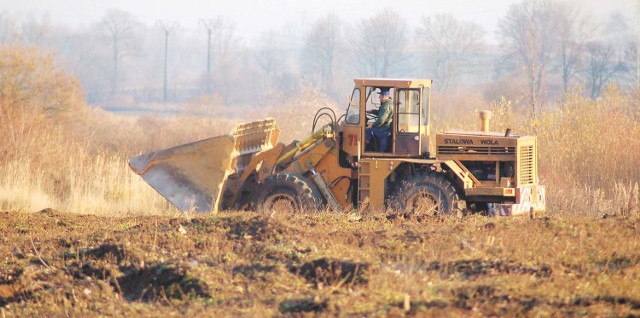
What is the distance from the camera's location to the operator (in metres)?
15.8

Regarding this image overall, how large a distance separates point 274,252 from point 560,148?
1374 centimetres

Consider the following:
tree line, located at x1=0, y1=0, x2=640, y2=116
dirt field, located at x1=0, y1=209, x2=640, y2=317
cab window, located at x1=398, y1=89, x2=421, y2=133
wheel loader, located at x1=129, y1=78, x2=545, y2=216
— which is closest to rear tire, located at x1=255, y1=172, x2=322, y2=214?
wheel loader, located at x1=129, y1=78, x2=545, y2=216

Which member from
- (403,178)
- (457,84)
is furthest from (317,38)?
(403,178)

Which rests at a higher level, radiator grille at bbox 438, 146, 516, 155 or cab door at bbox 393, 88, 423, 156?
cab door at bbox 393, 88, 423, 156

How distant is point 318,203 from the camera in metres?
15.8

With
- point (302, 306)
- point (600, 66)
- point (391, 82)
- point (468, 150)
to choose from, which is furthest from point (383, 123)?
point (600, 66)

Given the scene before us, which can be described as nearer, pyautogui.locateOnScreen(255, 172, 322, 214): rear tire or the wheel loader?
the wheel loader

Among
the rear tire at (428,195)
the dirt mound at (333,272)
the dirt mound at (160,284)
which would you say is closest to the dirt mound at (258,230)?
the dirt mound at (333,272)

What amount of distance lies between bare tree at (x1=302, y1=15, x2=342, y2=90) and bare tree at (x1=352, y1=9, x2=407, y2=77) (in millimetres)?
2826

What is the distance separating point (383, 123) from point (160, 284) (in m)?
7.07

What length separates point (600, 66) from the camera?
229 ft

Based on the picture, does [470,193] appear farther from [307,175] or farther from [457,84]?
[457,84]

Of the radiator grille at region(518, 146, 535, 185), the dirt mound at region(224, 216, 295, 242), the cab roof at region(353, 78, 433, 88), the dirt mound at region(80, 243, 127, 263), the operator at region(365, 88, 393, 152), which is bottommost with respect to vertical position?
the dirt mound at region(80, 243, 127, 263)

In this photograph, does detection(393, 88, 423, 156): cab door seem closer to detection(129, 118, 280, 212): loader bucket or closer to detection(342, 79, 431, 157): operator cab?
detection(342, 79, 431, 157): operator cab
